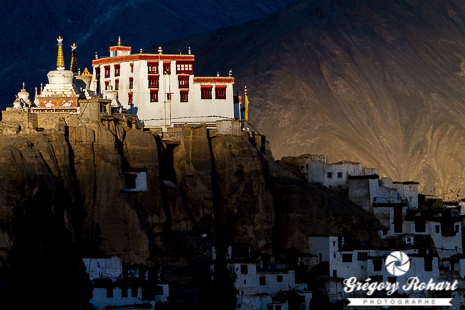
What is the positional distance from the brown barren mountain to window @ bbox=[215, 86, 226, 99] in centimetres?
4659

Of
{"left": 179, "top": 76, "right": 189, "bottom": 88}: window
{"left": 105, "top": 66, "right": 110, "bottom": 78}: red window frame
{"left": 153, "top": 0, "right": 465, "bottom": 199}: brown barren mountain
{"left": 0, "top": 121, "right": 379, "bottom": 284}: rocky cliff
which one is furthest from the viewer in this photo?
{"left": 153, "top": 0, "right": 465, "bottom": 199}: brown barren mountain

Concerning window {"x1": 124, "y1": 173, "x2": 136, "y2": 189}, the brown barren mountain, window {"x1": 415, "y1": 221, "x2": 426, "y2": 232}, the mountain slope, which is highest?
the mountain slope

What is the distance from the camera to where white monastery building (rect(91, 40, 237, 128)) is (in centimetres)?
8519

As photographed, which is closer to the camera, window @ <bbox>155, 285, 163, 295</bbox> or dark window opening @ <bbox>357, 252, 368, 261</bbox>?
window @ <bbox>155, 285, 163, 295</bbox>

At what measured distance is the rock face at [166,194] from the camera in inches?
2702

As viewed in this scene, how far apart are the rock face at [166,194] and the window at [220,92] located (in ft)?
15.5

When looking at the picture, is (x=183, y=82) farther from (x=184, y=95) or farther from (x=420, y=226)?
(x=420, y=226)

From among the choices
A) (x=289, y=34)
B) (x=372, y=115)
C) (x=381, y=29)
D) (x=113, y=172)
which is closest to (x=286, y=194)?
(x=113, y=172)

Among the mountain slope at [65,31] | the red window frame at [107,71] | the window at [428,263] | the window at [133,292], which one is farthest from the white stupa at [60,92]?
the mountain slope at [65,31]

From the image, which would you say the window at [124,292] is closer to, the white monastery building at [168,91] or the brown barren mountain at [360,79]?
the white monastery building at [168,91]

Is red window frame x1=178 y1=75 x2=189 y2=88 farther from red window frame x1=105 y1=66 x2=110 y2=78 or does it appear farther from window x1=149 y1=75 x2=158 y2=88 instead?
red window frame x1=105 y1=66 x2=110 y2=78

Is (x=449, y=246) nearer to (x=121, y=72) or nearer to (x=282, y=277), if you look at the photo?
(x=282, y=277)

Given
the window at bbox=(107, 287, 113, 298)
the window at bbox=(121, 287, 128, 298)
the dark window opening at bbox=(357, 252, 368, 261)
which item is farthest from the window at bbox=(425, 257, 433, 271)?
the window at bbox=(107, 287, 113, 298)

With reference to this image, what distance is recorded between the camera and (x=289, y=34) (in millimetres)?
170375
